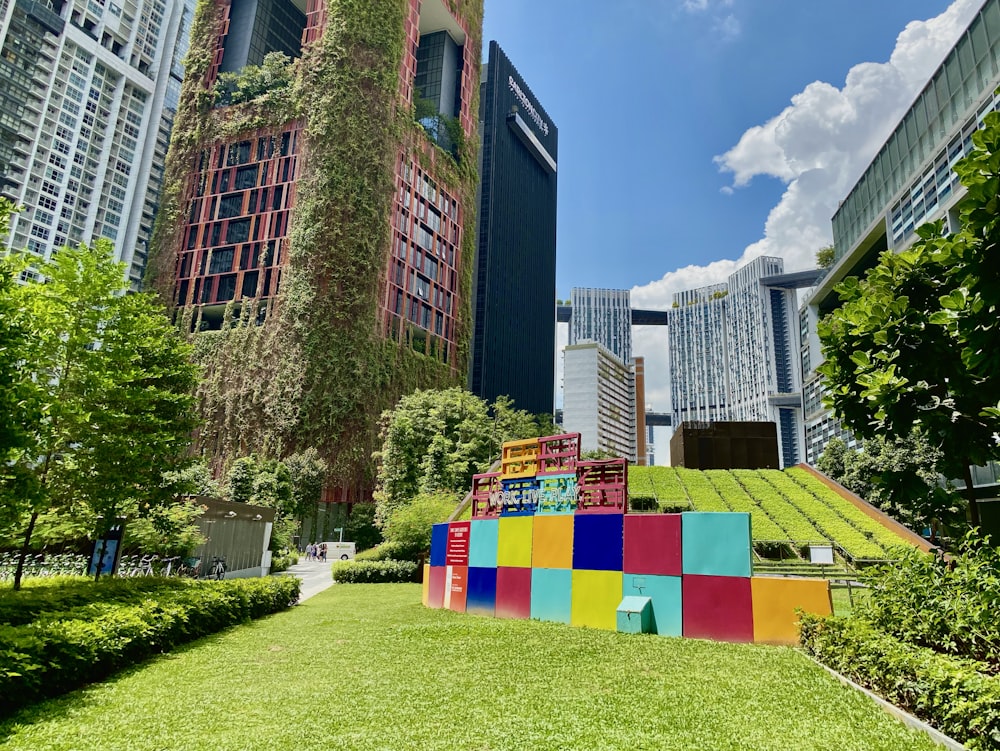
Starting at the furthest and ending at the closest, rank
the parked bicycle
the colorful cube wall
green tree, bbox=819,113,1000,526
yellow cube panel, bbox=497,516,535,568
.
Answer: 1. the parked bicycle
2. yellow cube panel, bbox=497,516,535,568
3. the colorful cube wall
4. green tree, bbox=819,113,1000,526

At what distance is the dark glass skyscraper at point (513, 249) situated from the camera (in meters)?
106

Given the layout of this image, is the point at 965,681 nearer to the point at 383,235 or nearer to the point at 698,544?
the point at 698,544

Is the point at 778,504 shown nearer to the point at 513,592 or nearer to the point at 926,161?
the point at 513,592

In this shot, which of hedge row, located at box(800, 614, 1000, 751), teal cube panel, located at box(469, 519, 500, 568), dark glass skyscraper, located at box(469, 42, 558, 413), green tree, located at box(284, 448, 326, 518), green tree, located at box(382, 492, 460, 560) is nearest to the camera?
hedge row, located at box(800, 614, 1000, 751)

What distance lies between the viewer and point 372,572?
29094 mm

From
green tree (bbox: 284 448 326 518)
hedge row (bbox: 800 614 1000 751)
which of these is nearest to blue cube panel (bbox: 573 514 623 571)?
hedge row (bbox: 800 614 1000 751)

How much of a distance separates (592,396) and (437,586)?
14816 centimetres

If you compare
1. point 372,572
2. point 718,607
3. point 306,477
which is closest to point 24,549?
point 718,607

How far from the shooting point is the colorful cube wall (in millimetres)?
11914

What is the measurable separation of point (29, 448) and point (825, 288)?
204 feet

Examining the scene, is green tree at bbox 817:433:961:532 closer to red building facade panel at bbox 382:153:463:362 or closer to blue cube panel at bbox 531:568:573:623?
blue cube panel at bbox 531:568:573:623

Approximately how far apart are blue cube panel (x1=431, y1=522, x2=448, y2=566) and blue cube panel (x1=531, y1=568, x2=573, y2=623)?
4217 millimetres

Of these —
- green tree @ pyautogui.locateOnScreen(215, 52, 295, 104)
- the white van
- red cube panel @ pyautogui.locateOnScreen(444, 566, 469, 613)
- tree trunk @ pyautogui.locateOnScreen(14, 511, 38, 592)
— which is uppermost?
green tree @ pyautogui.locateOnScreen(215, 52, 295, 104)

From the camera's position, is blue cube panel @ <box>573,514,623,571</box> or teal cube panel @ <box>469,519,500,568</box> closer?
blue cube panel @ <box>573,514,623,571</box>
